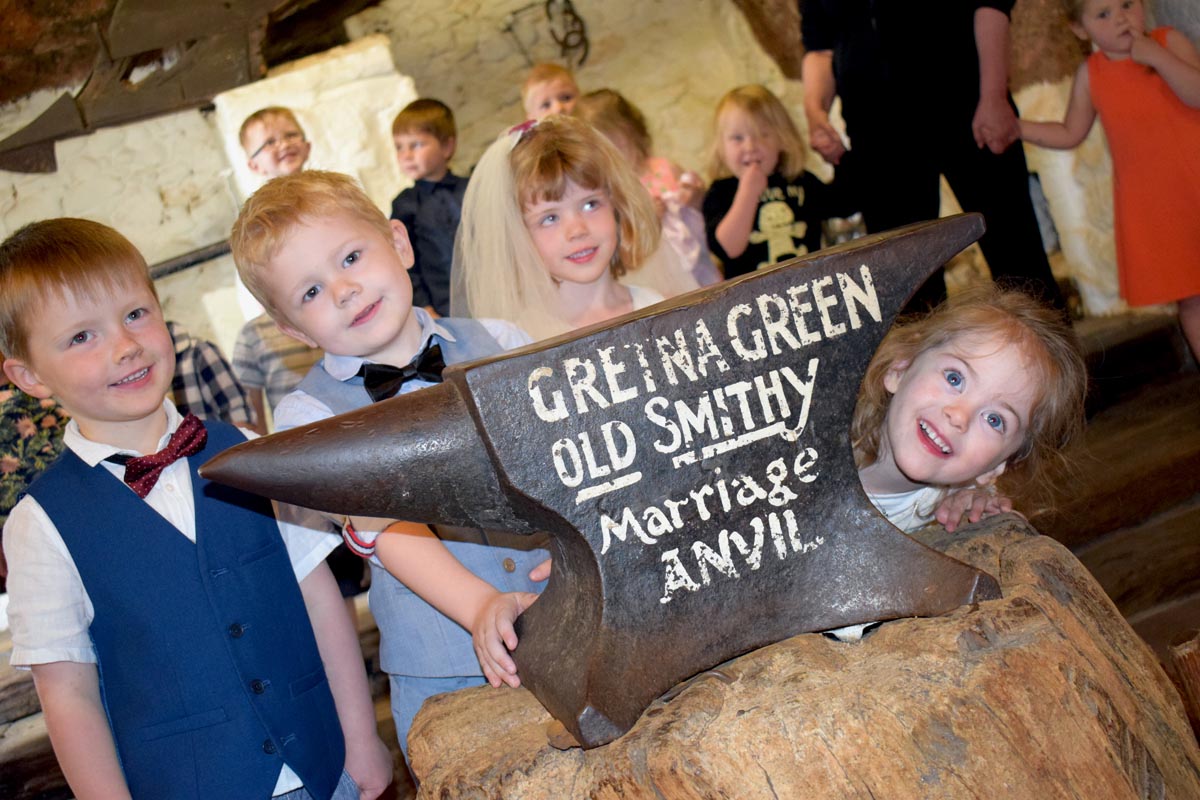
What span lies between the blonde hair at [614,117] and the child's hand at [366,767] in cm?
247

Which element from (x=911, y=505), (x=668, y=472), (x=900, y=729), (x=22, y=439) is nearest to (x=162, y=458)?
(x=668, y=472)

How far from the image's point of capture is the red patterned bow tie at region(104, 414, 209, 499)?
5.33 feet

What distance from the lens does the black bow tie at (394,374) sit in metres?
1.63

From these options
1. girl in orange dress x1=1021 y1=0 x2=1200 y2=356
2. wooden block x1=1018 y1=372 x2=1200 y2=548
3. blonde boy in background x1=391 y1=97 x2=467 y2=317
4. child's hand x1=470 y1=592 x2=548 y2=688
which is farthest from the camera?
blonde boy in background x1=391 y1=97 x2=467 y2=317

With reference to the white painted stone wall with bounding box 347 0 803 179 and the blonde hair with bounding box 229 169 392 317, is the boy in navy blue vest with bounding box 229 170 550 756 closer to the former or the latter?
the blonde hair with bounding box 229 169 392 317

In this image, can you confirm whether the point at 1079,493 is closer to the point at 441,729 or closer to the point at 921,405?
the point at 921,405

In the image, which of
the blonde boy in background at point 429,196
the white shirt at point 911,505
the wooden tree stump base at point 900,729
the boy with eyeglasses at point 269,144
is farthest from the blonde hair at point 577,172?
the boy with eyeglasses at point 269,144

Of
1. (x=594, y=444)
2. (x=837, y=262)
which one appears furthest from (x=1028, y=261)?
(x=594, y=444)

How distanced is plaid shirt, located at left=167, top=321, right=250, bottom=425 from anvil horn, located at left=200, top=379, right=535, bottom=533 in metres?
2.12

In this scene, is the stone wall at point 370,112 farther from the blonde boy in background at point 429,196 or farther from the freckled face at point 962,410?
the freckled face at point 962,410

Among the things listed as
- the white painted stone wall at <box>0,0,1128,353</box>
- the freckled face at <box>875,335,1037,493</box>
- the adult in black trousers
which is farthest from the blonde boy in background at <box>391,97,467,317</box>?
the freckled face at <box>875,335,1037,493</box>

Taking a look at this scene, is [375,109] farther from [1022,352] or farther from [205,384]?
[1022,352]

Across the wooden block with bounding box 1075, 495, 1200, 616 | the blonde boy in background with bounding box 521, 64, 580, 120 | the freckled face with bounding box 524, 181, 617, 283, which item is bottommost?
the wooden block with bounding box 1075, 495, 1200, 616

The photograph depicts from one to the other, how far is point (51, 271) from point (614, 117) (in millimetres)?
2481
